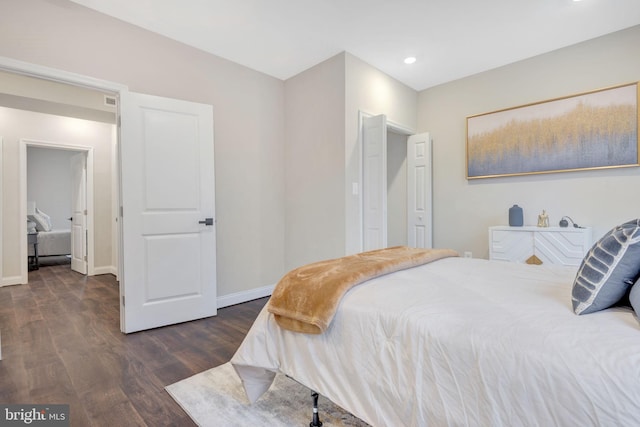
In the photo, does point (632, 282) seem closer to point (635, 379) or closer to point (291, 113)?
point (635, 379)

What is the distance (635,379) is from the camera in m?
0.73

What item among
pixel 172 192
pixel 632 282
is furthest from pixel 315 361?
pixel 172 192

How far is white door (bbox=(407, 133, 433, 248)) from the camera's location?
436 centimetres

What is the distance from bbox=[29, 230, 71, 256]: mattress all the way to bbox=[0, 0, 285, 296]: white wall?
5.83 feet

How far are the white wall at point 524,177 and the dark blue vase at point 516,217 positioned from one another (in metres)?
0.16

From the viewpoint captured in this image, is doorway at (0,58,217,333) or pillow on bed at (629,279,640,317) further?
doorway at (0,58,217,333)

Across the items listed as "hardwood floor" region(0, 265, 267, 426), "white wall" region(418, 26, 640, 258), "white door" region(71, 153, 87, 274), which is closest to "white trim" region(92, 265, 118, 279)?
"white door" region(71, 153, 87, 274)

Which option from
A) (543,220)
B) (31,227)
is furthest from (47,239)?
(543,220)

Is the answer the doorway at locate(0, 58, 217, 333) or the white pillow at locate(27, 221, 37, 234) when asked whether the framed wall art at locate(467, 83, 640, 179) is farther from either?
the white pillow at locate(27, 221, 37, 234)

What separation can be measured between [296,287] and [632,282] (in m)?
1.20

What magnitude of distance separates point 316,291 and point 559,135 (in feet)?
11.5

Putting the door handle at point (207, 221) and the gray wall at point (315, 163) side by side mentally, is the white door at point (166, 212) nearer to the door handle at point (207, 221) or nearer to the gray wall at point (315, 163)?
the door handle at point (207, 221)

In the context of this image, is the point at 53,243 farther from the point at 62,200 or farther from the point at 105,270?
the point at 62,200

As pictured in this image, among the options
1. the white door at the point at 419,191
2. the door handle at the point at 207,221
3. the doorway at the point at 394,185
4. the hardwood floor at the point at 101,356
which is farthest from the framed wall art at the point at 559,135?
the hardwood floor at the point at 101,356
